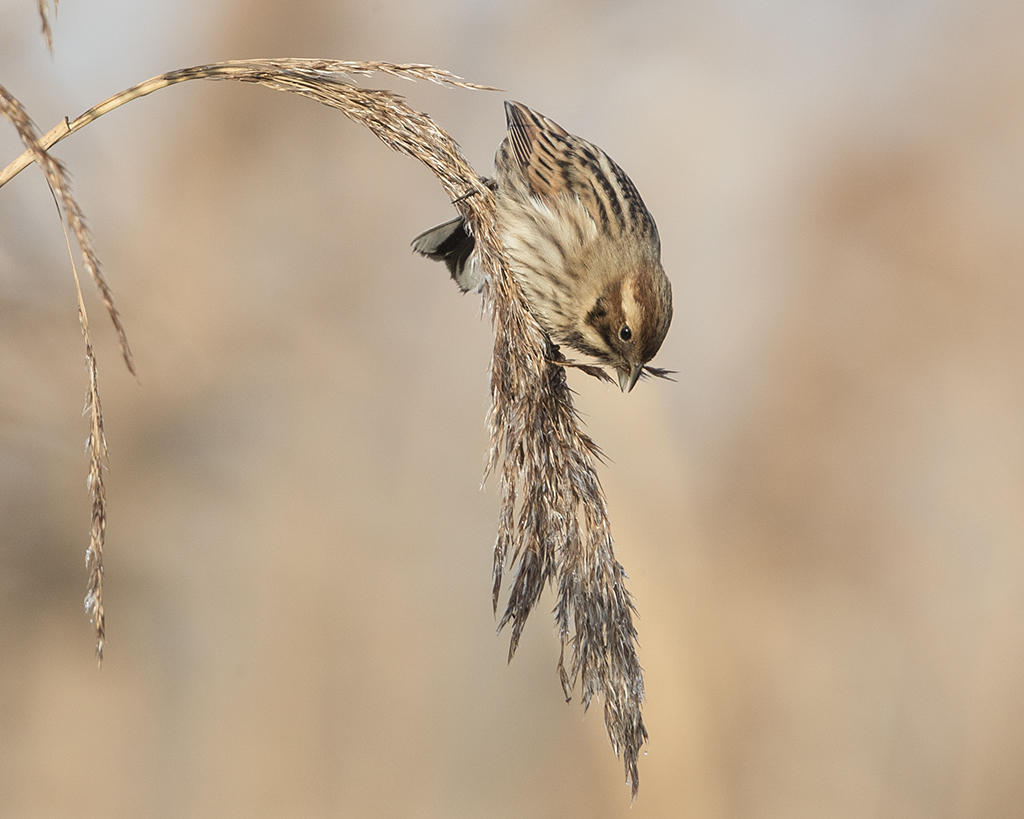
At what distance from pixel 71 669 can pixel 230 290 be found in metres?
1.47

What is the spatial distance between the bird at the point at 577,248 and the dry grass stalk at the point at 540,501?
653 millimetres

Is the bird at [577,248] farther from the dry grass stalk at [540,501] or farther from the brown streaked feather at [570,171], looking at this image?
the dry grass stalk at [540,501]

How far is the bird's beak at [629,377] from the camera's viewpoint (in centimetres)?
196

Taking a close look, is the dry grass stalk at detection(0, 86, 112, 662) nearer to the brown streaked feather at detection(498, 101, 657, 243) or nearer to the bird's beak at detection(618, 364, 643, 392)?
the bird's beak at detection(618, 364, 643, 392)

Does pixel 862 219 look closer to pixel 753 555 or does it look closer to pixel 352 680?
pixel 753 555

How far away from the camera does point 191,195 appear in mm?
3396

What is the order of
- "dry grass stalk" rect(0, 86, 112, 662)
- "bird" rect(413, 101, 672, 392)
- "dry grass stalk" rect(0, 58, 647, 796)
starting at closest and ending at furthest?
"dry grass stalk" rect(0, 86, 112, 662), "dry grass stalk" rect(0, 58, 647, 796), "bird" rect(413, 101, 672, 392)

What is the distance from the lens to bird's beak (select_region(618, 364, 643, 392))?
1.96 meters

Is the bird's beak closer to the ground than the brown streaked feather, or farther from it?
closer to the ground

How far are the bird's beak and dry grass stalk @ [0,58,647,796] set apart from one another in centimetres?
68

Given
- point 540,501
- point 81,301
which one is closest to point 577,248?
point 540,501

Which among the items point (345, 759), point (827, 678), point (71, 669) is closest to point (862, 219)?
point (827, 678)

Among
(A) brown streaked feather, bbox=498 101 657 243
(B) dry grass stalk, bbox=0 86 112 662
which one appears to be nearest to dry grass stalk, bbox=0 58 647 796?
(B) dry grass stalk, bbox=0 86 112 662

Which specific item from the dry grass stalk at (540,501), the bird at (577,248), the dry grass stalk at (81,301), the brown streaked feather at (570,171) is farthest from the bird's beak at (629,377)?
the dry grass stalk at (81,301)
